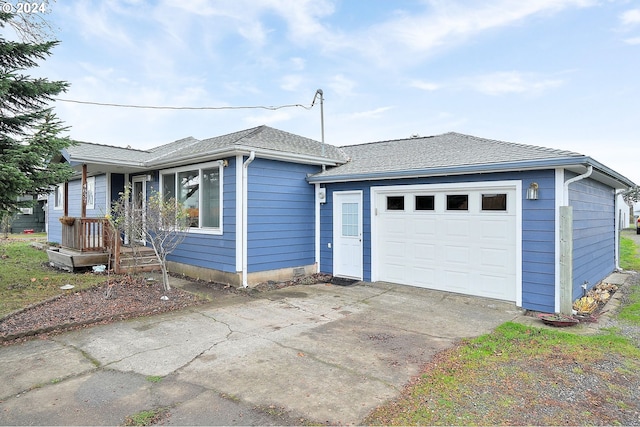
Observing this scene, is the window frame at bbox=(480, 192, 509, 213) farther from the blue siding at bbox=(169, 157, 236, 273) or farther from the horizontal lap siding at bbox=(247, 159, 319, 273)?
the blue siding at bbox=(169, 157, 236, 273)

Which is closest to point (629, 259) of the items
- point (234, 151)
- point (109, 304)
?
point (234, 151)

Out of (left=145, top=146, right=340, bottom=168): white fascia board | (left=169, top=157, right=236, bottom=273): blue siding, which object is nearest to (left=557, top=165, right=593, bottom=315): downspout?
(left=145, top=146, right=340, bottom=168): white fascia board

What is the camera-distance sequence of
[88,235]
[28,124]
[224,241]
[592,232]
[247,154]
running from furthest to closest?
[88,235]
[224,241]
[592,232]
[247,154]
[28,124]

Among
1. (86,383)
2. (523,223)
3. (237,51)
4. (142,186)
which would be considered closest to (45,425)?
(86,383)

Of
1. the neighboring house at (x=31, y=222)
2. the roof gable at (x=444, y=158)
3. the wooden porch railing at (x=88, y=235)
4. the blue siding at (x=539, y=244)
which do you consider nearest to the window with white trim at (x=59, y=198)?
the wooden porch railing at (x=88, y=235)

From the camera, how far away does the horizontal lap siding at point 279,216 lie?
753 centimetres

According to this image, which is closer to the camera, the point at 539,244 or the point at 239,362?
the point at 239,362

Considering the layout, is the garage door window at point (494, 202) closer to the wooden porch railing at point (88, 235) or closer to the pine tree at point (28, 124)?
the pine tree at point (28, 124)

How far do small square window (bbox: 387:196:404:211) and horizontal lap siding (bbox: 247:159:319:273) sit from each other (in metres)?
1.97

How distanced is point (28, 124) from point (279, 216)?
4.88 meters

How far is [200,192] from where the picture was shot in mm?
8188

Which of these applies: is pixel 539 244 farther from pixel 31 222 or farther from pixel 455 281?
pixel 31 222

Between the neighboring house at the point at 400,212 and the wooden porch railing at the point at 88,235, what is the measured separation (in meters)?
1.50

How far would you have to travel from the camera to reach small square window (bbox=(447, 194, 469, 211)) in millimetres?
6570
